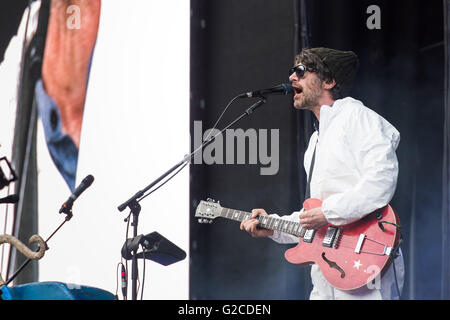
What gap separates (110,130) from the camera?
407 centimetres

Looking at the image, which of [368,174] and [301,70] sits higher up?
[301,70]

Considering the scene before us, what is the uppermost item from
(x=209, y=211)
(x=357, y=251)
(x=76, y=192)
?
(x=76, y=192)

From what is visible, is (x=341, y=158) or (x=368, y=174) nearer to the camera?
(x=368, y=174)

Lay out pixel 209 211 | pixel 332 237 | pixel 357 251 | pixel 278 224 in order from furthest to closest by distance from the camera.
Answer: pixel 209 211, pixel 278 224, pixel 332 237, pixel 357 251

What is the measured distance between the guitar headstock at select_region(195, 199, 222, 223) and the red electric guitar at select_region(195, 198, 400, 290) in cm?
58

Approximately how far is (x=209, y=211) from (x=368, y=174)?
103 centimetres

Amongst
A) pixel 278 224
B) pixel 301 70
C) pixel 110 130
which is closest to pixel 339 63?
pixel 301 70

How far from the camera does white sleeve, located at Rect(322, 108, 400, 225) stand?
257cm

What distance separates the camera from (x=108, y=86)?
4.11 m

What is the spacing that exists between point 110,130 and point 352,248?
203 centimetres

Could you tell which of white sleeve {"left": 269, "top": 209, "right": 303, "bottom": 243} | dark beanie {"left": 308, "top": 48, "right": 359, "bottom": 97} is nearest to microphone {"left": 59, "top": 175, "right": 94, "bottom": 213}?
white sleeve {"left": 269, "top": 209, "right": 303, "bottom": 243}

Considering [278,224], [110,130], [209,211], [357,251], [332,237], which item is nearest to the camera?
[357,251]

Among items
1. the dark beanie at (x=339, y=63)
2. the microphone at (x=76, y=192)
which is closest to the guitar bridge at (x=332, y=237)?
the dark beanie at (x=339, y=63)

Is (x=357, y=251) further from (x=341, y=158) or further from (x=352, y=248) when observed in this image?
(x=341, y=158)
